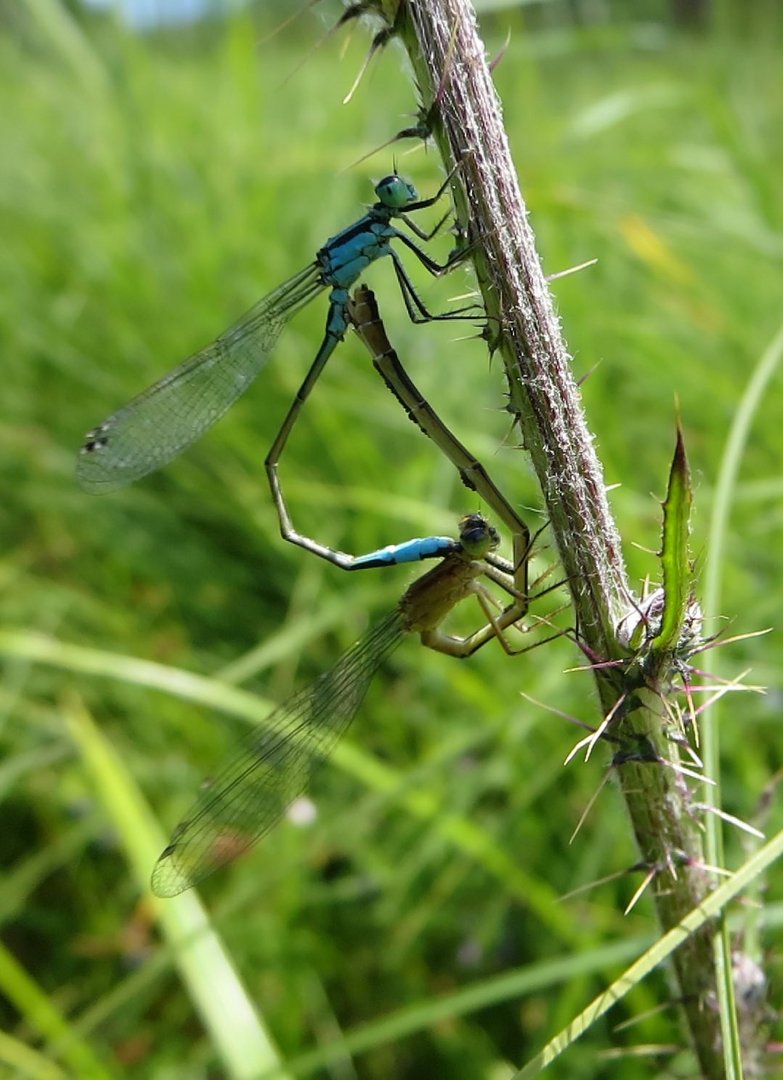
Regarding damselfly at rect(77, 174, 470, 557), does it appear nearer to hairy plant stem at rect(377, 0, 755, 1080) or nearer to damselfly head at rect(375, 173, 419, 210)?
damselfly head at rect(375, 173, 419, 210)

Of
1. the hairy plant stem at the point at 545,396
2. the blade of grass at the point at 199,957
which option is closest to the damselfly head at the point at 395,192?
the hairy plant stem at the point at 545,396

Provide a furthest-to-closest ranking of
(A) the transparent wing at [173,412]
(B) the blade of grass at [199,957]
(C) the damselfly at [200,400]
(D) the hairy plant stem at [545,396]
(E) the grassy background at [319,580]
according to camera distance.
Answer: (E) the grassy background at [319,580] < (A) the transparent wing at [173,412] < (C) the damselfly at [200,400] < (B) the blade of grass at [199,957] < (D) the hairy plant stem at [545,396]

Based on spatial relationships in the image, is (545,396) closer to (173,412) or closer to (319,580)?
(173,412)

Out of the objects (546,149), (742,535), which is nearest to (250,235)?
(546,149)

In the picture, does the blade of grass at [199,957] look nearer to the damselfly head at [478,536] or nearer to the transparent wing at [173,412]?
the transparent wing at [173,412]

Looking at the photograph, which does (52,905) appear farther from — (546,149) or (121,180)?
(546,149)

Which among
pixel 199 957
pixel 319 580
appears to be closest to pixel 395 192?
pixel 199 957
